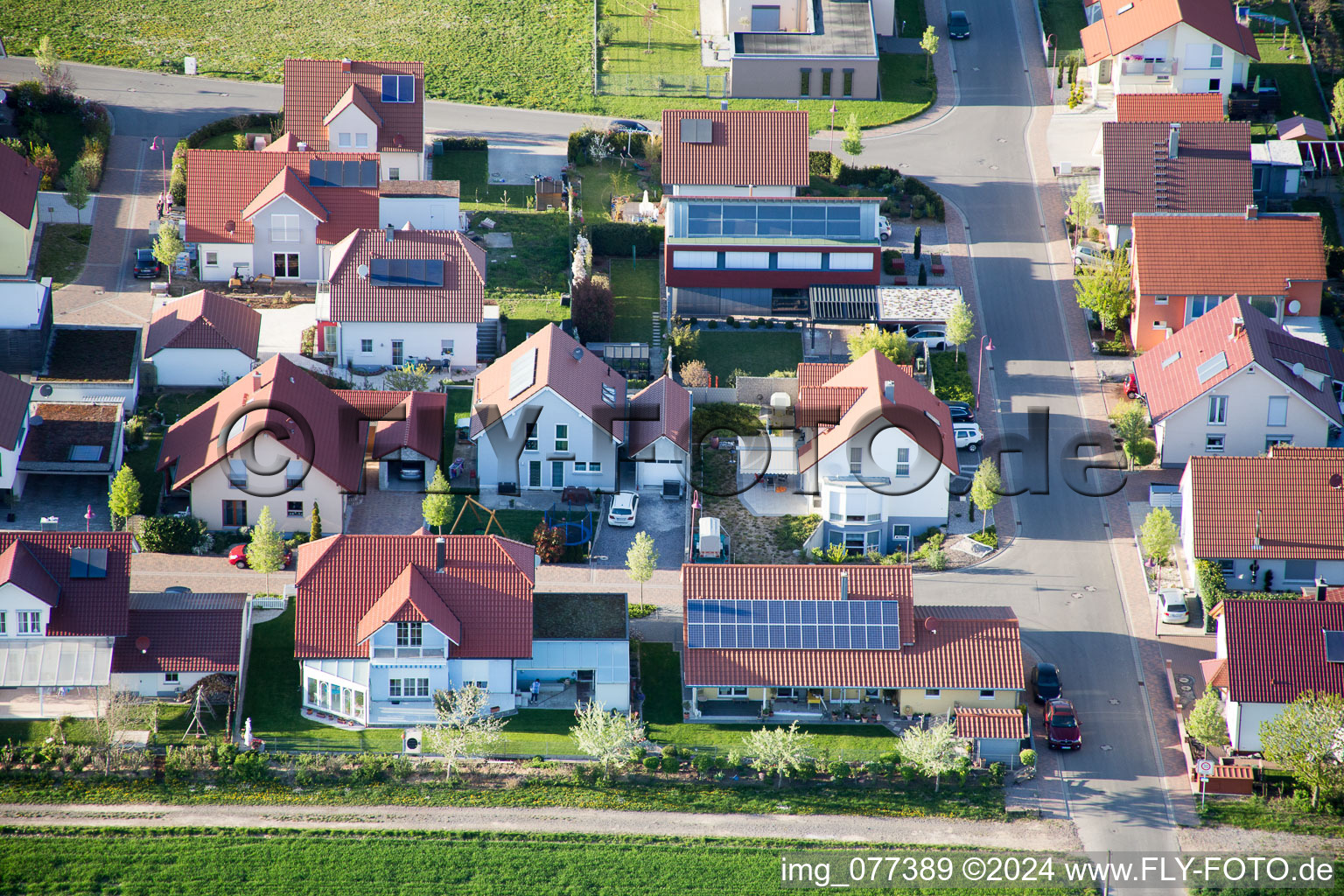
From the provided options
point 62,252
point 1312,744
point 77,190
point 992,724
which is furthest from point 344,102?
point 1312,744

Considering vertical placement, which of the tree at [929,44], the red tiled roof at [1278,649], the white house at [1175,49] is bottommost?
the red tiled roof at [1278,649]

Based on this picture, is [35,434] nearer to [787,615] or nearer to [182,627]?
[182,627]

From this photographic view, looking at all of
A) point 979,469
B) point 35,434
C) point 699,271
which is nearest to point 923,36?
point 699,271

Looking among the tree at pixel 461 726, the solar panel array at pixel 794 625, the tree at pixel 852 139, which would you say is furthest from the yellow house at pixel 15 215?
the solar panel array at pixel 794 625

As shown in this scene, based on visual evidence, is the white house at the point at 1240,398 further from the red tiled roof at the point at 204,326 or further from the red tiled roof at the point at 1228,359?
the red tiled roof at the point at 204,326

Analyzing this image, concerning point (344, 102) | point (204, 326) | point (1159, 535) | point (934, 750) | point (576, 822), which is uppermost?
point (344, 102)

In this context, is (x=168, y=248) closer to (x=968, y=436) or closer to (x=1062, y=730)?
(x=968, y=436)
